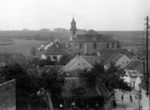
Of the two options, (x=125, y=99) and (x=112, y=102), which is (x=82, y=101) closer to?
(x=112, y=102)

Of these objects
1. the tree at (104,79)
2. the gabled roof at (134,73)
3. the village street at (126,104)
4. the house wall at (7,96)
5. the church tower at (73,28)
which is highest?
the church tower at (73,28)

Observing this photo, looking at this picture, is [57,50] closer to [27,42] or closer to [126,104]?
[126,104]

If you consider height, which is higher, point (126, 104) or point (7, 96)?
point (7, 96)

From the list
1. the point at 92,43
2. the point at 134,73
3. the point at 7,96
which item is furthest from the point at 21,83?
the point at 92,43

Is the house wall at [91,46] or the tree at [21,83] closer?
the tree at [21,83]

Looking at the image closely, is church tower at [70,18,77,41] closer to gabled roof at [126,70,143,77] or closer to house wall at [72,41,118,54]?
house wall at [72,41,118,54]

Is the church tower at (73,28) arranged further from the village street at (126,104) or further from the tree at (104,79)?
the tree at (104,79)

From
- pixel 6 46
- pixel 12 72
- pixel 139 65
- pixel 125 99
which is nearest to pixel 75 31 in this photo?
pixel 6 46

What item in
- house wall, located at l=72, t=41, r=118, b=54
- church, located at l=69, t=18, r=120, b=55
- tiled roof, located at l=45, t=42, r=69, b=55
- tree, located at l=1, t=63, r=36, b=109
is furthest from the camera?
church, located at l=69, t=18, r=120, b=55

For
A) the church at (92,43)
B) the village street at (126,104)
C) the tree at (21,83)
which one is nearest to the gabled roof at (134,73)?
the village street at (126,104)

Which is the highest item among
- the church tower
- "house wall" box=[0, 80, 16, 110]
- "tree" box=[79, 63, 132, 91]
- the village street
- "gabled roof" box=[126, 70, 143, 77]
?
the church tower

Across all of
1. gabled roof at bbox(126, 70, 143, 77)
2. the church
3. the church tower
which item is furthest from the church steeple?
gabled roof at bbox(126, 70, 143, 77)
